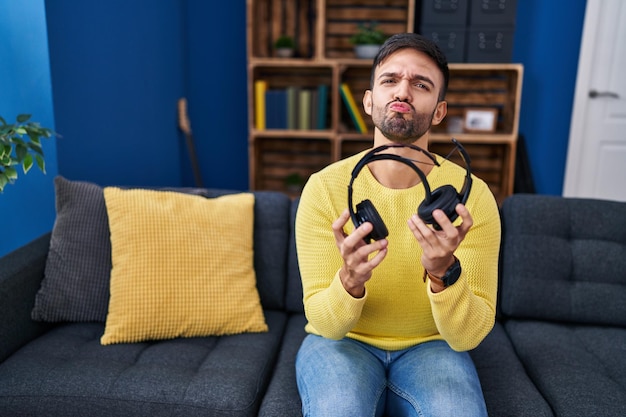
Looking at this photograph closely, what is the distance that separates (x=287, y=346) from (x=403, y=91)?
772mm

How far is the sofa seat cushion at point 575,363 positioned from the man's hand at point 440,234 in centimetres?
56

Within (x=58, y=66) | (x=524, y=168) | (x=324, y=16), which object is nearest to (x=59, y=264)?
(x=58, y=66)

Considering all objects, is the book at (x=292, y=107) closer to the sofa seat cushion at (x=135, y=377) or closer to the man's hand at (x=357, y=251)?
the sofa seat cushion at (x=135, y=377)

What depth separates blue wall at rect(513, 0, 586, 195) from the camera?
3330mm

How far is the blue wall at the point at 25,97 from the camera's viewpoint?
1.85 m

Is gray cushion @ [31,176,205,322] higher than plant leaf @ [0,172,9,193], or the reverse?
plant leaf @ [0,172,9,193]

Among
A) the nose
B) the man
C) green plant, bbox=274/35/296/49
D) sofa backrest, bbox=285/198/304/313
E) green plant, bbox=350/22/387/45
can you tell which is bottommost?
sofa backrest, bbox=285/198/304/313

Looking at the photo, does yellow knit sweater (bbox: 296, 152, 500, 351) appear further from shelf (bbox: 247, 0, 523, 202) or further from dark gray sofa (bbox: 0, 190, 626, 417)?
shelf (bbox: 247, 0, 523, 202)

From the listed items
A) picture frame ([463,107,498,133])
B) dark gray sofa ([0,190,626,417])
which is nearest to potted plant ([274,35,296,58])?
picture frame ([463,107,498,133])

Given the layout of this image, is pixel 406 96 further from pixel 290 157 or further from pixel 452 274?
pixel 290 157

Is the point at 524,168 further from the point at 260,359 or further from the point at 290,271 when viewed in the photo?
the point at 260,359

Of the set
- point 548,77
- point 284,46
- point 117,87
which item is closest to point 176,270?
point 117,87

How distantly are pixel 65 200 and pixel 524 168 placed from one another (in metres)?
2.67

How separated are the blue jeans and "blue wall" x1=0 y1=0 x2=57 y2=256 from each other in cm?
120
